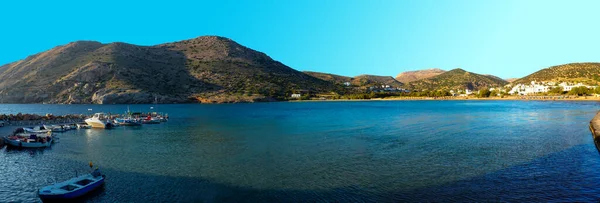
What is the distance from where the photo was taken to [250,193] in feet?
65.1

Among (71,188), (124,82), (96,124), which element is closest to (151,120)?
(96,124)

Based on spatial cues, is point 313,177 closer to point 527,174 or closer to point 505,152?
point 527,174

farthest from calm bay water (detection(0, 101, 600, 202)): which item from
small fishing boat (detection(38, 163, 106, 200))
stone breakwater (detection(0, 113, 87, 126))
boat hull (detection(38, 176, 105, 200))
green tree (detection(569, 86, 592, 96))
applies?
green tree (detection(569, 86, 592, 96))

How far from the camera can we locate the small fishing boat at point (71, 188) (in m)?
18.8

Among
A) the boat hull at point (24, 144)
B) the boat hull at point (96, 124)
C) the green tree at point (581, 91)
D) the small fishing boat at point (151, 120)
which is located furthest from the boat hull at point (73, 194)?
the green tree at point (581, 91)

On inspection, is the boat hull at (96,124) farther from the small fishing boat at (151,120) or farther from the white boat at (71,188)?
the white boat at (71,188)

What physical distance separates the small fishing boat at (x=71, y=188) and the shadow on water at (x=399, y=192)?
52 cm

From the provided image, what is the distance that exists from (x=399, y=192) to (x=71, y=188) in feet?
62.5

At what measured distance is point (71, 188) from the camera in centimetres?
1977

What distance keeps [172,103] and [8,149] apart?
127 metres

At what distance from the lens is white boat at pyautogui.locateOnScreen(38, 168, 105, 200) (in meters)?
18.8

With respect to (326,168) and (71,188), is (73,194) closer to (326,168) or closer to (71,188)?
(71,188)

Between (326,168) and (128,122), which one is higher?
(128,122)

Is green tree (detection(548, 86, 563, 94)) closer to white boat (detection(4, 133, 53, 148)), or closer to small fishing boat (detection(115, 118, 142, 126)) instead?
small fishing boat (detection(115, 118, 142, 126))
